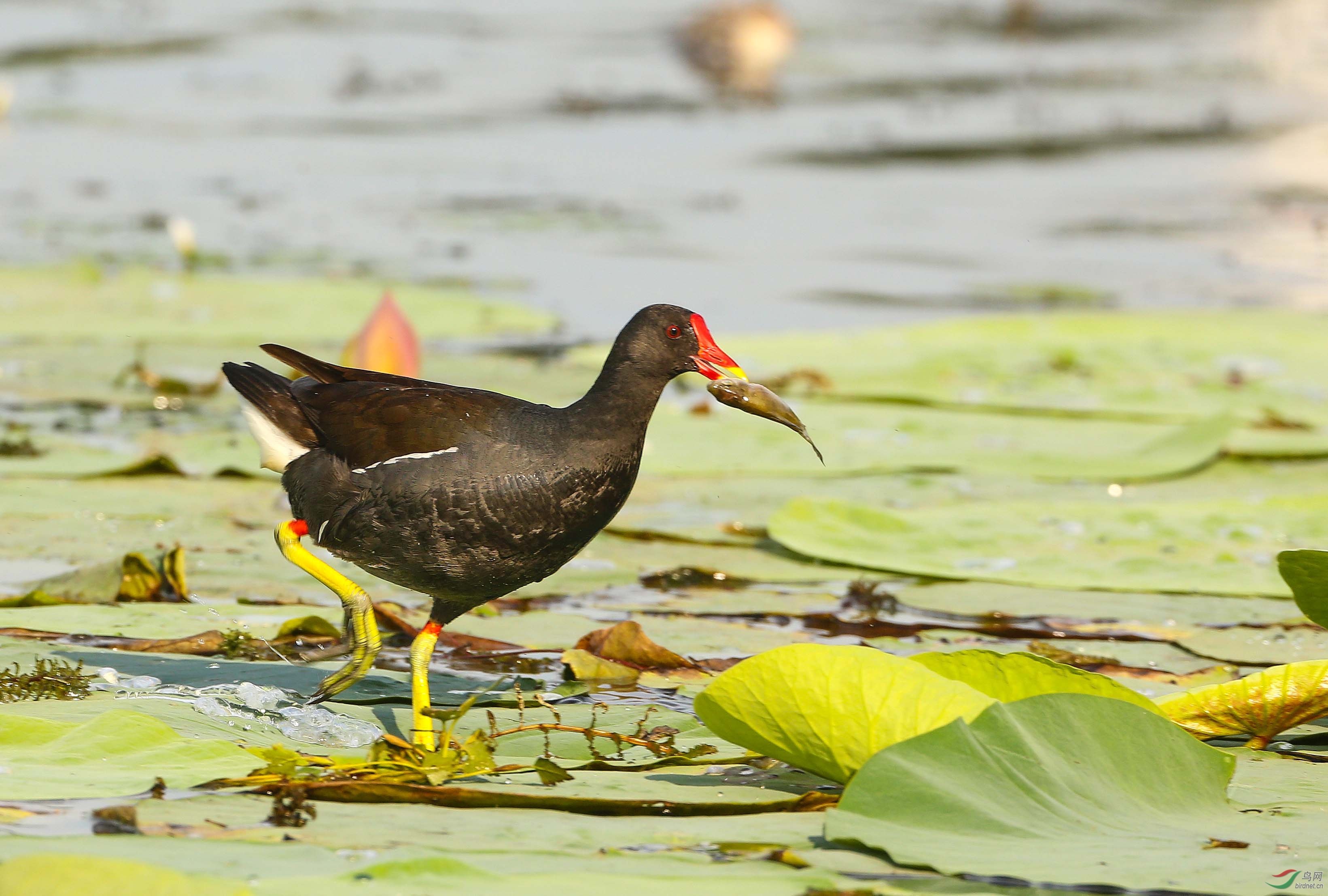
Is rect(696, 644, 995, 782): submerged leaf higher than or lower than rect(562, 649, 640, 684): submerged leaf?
higher

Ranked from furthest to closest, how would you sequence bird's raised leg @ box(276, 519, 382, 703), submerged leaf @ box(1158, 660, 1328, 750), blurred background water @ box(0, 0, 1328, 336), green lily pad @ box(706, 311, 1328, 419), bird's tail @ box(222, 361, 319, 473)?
Result: blurred background water @ box(0, 0, 1328, 336), green lily pad @ box(706, 311, 1328, 419), bird's tail @ box(222, 361, 319, 473), bird's raised leg @ box(276, 519, 382, 703), submerged leaf @ box(1158, 660, 1328, 750)

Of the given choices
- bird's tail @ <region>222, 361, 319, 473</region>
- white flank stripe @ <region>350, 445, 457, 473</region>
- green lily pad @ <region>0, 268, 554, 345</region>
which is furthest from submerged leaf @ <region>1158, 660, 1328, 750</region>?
green lily pad @ <region>0, 268, 554, 345</region>

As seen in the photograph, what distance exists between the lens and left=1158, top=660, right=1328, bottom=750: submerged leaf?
2904mm

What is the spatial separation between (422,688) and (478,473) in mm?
420

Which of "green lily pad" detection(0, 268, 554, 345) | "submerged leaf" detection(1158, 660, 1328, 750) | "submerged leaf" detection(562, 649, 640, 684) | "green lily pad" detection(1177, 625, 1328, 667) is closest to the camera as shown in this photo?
"submerged leaf" detection(1158, 660, 1328, 750)

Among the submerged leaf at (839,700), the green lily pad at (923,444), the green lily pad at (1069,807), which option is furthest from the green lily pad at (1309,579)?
the green lily pad at (923,444)

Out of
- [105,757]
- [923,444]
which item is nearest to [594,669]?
[105,757]

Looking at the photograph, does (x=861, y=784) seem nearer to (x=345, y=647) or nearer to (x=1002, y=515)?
(x=345, y=647)

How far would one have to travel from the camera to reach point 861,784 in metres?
2.36

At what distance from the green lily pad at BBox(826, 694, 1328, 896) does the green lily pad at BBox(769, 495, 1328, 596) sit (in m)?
1.70

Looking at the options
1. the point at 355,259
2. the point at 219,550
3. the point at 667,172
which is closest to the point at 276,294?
the point at 355,259

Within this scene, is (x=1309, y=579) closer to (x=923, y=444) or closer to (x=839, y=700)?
(x=839, y=700)

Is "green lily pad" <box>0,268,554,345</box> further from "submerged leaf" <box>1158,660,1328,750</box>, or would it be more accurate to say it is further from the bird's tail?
"submerged leaf" <box>1158,660,1328,750</box>

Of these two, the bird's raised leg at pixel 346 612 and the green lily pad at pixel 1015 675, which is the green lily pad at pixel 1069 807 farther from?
the bird's raised leg at pixel 346 612
